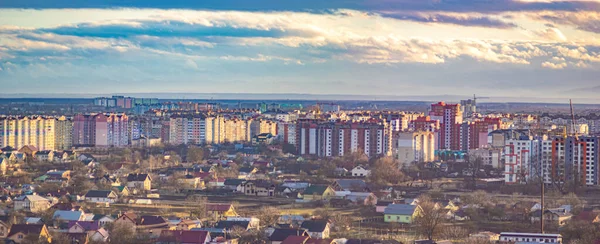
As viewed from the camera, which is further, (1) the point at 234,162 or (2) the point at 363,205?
(1) the point at 234,162

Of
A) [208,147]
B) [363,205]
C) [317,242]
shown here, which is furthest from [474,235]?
[208,147]

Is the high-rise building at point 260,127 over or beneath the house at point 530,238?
over

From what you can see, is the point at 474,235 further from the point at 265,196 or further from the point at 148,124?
the point at 148,124

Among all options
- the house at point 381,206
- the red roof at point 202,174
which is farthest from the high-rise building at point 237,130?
the house at point 381,206

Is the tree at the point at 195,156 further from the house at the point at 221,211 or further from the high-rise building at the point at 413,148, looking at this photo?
the house at the point at 221,211

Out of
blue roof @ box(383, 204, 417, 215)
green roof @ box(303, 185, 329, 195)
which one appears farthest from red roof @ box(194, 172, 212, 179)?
blue roof @ box(383, 204, 417, 215)

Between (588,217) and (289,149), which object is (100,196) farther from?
(289,149)

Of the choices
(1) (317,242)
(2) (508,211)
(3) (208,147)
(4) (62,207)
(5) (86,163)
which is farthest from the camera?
(3) (208,147)
